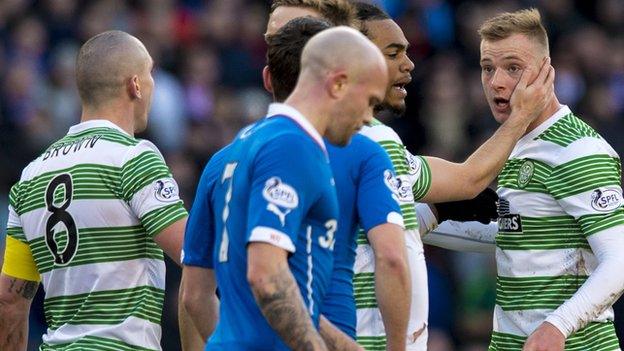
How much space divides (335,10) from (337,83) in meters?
1.83

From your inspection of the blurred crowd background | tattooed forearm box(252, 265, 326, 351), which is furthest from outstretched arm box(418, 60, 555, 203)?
the blurred crowd background

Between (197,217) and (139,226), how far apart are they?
3.63 ft

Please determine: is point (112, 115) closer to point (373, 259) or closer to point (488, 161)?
point (373, 259)

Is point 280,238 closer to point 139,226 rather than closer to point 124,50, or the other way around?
point 139,226

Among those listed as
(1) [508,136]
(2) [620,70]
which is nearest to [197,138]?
(2) [620,70]

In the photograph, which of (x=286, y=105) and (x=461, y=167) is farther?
(x=461, y=167)

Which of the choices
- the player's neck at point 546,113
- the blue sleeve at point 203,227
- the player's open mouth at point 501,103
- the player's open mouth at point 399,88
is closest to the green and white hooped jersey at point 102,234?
the blue sleeve at point 203,227

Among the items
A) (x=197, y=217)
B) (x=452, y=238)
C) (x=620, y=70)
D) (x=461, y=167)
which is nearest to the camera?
(x=197, y=217)

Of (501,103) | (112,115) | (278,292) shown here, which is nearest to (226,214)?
(278,292)

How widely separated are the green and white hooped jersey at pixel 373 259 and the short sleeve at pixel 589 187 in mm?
820

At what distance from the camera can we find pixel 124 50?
24.1ft

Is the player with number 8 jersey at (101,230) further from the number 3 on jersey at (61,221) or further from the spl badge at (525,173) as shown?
the spl badge at (525,173)

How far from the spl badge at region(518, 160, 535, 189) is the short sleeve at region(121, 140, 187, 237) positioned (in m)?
1.75

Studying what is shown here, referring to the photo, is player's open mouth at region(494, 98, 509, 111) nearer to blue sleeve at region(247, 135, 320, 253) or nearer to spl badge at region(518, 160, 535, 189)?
spl badge at region(518, 160, 535, 189)
